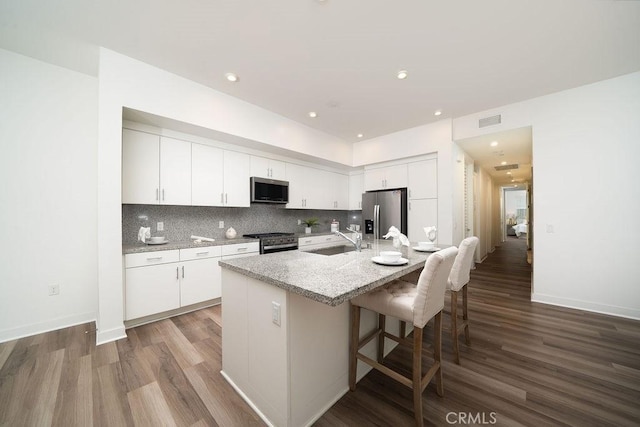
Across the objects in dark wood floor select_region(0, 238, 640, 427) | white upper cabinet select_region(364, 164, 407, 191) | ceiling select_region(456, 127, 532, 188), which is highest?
ceiling select_region(456, 127, 532, 188)

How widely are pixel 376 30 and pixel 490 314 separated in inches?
133

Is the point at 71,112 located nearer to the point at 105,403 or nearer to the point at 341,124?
the point at 105,403

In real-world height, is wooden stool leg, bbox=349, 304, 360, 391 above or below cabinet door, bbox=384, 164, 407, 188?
below

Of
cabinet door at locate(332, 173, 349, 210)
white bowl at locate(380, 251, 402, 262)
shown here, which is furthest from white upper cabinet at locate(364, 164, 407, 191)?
white bowl at locate(380, 251, 402, 262)

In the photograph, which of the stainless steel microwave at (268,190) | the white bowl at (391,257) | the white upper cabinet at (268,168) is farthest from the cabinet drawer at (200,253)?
the white bowl at (391,257)

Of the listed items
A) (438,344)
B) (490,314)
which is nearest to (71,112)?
(438,344)

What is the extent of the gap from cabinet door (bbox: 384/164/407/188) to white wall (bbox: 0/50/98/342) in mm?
4594

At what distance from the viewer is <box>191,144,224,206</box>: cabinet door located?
10.4 ft

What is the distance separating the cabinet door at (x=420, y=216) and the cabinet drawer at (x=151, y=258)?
3.85m

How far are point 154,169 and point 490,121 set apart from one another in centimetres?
486

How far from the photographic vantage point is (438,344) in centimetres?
157

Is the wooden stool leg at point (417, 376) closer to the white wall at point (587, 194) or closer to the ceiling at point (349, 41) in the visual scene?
the ceiling at point (349, 41)

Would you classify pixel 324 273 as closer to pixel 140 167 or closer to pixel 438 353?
pixel 438 353

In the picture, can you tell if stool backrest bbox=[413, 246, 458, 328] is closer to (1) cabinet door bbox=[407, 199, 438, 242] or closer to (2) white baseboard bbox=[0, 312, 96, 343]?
(1) cabinet door bbox=[407, 199, 438, 242]
